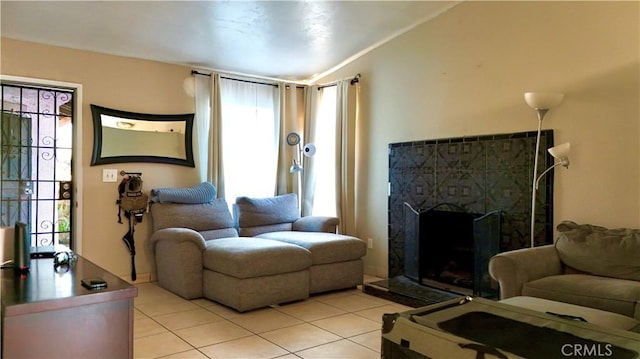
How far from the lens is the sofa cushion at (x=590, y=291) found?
2.62 metres

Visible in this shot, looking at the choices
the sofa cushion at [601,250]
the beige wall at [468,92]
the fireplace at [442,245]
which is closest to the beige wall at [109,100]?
the beige wall at [468,92]

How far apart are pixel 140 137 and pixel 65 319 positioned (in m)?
3.39

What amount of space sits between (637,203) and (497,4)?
6.42 feet

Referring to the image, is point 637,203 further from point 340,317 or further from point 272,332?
point 272,332

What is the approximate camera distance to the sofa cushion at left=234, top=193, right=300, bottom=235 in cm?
489

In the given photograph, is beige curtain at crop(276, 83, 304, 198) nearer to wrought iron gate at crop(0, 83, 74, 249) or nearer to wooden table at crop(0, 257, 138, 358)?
wrought iron gate at crop(0, 83, 74, 249)

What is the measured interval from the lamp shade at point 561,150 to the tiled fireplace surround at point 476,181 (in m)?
0.26

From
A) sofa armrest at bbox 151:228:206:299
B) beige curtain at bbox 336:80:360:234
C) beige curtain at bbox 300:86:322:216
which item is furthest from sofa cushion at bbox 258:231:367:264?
beige curtain at bbox 300:86:322:216

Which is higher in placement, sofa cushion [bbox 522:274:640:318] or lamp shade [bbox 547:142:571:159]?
lamp shade [bbox 547:142:571:159]

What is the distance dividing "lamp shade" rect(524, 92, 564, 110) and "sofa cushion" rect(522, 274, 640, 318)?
1216 millimetres

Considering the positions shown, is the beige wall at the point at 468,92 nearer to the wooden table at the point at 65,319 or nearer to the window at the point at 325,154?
the window at the point at 325,154

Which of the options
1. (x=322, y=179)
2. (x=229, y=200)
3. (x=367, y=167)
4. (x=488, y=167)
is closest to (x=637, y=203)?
(x=488, y=167)

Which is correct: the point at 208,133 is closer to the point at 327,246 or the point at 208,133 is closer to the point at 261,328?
the point at 327,246

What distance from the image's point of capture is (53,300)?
4.92ft
